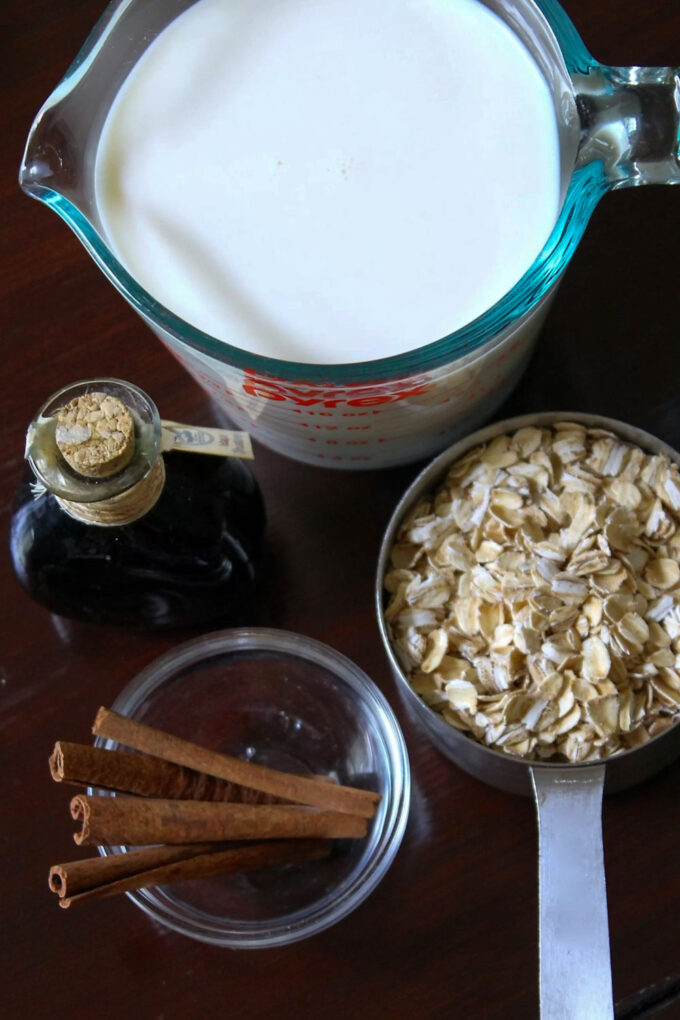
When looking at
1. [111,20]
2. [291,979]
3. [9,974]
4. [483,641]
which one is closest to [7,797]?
[9,974]

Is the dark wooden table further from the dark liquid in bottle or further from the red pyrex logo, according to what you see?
the red pyrex logo

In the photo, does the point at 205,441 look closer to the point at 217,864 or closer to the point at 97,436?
the point at 97,436

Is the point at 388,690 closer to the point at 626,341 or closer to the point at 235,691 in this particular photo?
the point at 235,691

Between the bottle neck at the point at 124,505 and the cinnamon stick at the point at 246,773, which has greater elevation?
the bottle neck at the point at 124,505

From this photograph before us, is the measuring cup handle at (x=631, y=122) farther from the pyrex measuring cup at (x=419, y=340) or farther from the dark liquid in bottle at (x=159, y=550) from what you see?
the dark liquid in bottle at (x=159, y=550)

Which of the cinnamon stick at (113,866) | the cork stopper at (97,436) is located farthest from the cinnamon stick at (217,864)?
the cork stopper at (97,436)
